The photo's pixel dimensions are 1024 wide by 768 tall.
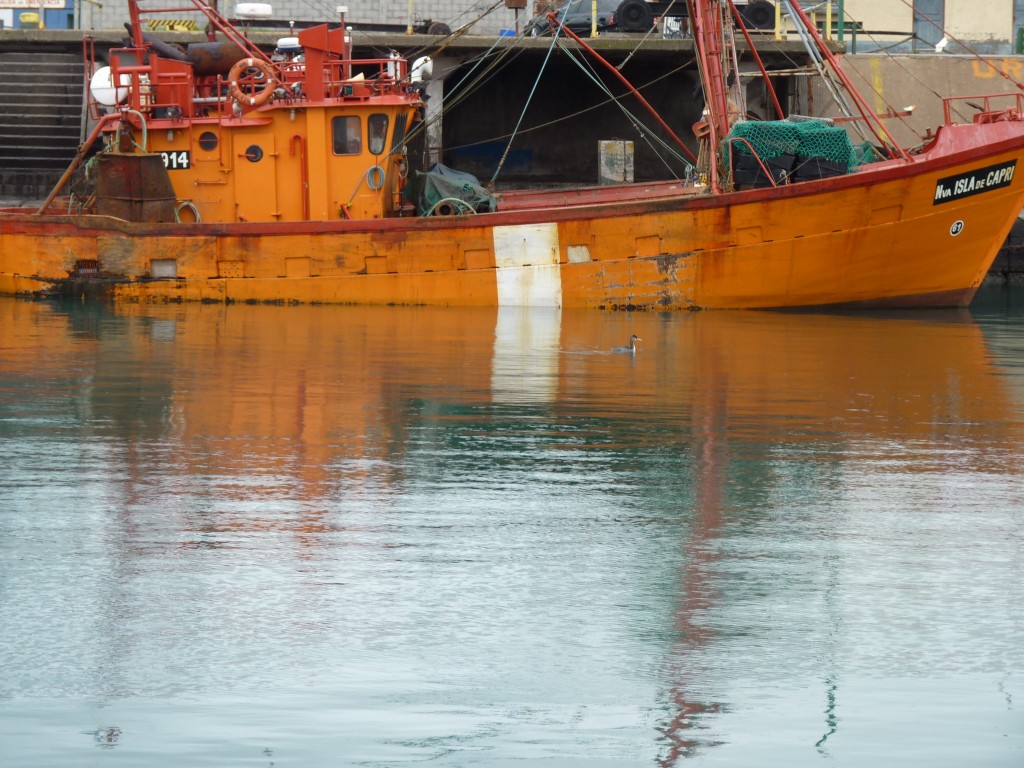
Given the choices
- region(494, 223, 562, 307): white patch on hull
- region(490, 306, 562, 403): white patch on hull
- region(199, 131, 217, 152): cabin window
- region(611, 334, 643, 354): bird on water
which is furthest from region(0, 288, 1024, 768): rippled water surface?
region(199, 131, 217, 152): cabin window

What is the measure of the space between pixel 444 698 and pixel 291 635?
85 cm

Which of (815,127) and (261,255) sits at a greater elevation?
(815,127)

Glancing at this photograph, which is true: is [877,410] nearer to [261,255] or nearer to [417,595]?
[417,595]

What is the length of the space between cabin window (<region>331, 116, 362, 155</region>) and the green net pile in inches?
183

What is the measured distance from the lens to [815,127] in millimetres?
20625

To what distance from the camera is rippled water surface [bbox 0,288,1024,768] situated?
17.2 ft

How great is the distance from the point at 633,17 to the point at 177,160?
1100 centimetres

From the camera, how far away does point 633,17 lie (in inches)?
→ 1170

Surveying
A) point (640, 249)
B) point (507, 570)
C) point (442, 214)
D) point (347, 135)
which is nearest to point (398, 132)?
point (347, 135)

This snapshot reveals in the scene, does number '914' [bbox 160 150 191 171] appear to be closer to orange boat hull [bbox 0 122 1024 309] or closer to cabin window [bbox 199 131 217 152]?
cabin window [bbox 199 131 217 152]

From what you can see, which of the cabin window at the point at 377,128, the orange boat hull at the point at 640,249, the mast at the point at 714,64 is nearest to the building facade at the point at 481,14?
the mast at the point at 714,64

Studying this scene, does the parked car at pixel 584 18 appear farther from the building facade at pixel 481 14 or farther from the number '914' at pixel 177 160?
the number '914' at pixel 177 160

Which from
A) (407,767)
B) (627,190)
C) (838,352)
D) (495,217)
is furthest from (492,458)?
(627,190)

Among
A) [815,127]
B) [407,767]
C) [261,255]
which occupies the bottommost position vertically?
A: [407,767]
